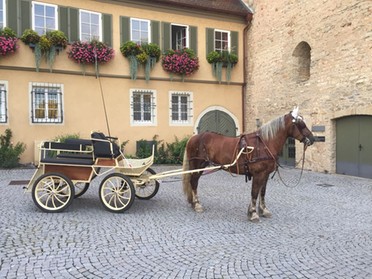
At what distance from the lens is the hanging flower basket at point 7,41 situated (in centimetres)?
1128

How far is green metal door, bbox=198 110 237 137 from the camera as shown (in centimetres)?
1534

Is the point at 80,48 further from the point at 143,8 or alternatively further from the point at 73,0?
the point at 143,8

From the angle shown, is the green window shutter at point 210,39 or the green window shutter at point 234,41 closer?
the green window shutter at point 210,39

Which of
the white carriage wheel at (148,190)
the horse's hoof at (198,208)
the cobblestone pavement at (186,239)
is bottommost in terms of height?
the cobblestone pavement at (186,239)

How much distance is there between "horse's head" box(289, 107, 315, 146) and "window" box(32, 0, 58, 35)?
977 cm

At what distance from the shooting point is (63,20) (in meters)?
12.5

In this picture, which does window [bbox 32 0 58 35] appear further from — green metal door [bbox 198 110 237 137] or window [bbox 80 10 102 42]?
green metal door [bbox 198 110 237 137]

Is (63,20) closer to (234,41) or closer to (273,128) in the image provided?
(234,41)

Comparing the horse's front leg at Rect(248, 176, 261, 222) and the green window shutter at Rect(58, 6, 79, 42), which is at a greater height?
the green window shutter at Rect(58, 6, 79, 42)

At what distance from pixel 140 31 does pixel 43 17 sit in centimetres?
349

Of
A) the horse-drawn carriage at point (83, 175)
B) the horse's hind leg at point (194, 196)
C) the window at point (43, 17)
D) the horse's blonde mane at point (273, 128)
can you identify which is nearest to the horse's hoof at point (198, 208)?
the horse's hind leg at point (194, 196)

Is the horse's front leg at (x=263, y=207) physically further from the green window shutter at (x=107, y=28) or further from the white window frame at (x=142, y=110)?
the green window shutter at (x=107, y=28)

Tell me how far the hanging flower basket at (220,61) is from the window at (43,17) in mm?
6061

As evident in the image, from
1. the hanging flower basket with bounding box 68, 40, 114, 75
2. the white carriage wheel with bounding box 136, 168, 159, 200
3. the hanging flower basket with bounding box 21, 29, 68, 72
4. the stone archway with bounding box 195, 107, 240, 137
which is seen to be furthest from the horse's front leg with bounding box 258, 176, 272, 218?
the stone archway with bounding box 195, 107, 240, 137
